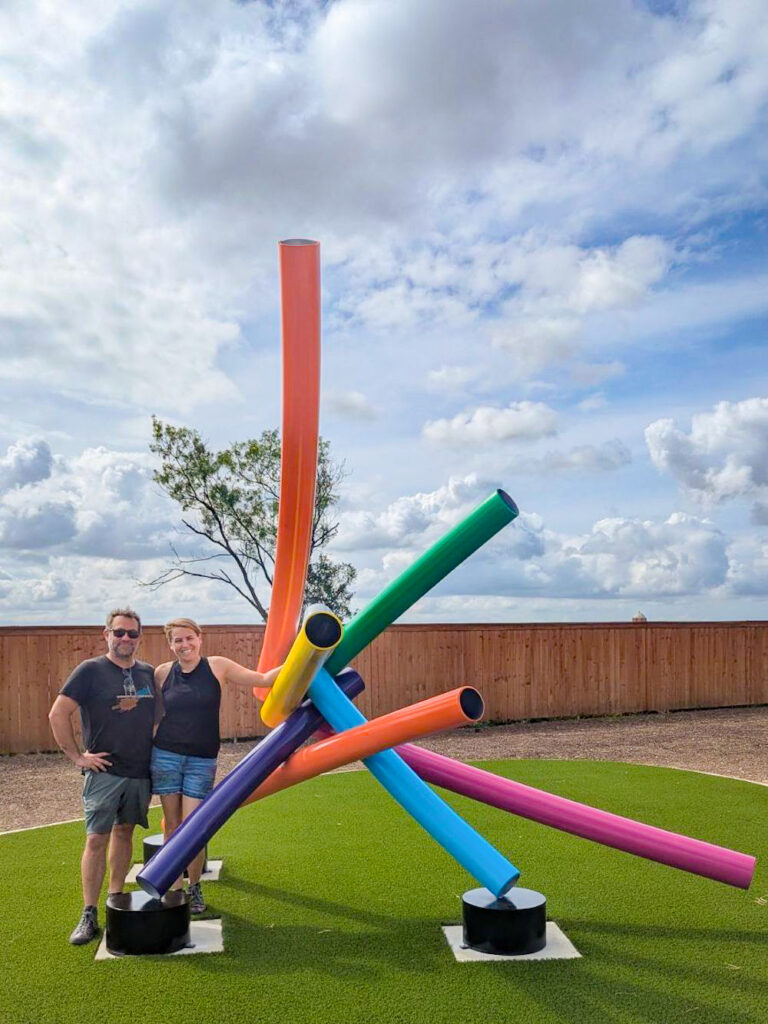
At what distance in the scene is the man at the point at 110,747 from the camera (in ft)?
18.1

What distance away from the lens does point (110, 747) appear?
558cm

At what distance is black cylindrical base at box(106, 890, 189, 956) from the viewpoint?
5.38 meters

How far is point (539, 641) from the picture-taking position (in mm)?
17219

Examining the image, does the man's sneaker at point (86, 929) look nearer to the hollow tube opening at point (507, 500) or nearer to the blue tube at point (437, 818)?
the blue tube at point (437, 818)

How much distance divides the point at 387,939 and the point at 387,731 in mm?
1491

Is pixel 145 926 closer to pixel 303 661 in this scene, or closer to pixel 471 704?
pixel 303 661

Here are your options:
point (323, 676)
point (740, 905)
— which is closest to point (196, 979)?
point (323, 676)

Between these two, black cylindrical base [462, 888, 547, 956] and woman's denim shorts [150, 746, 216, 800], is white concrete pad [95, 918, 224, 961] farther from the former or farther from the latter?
black cylindrical base [462, 888, 547, 956]

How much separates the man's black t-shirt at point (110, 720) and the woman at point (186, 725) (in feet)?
0.48

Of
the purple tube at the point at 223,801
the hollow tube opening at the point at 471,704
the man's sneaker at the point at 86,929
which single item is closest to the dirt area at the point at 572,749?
the man's sneaker at the point at 86,929

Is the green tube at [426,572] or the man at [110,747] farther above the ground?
the green tube at [426,572]

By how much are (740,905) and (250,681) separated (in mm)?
3560

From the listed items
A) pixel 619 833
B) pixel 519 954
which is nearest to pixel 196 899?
pixel 519 954

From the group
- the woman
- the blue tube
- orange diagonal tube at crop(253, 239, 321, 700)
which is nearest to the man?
the woman
